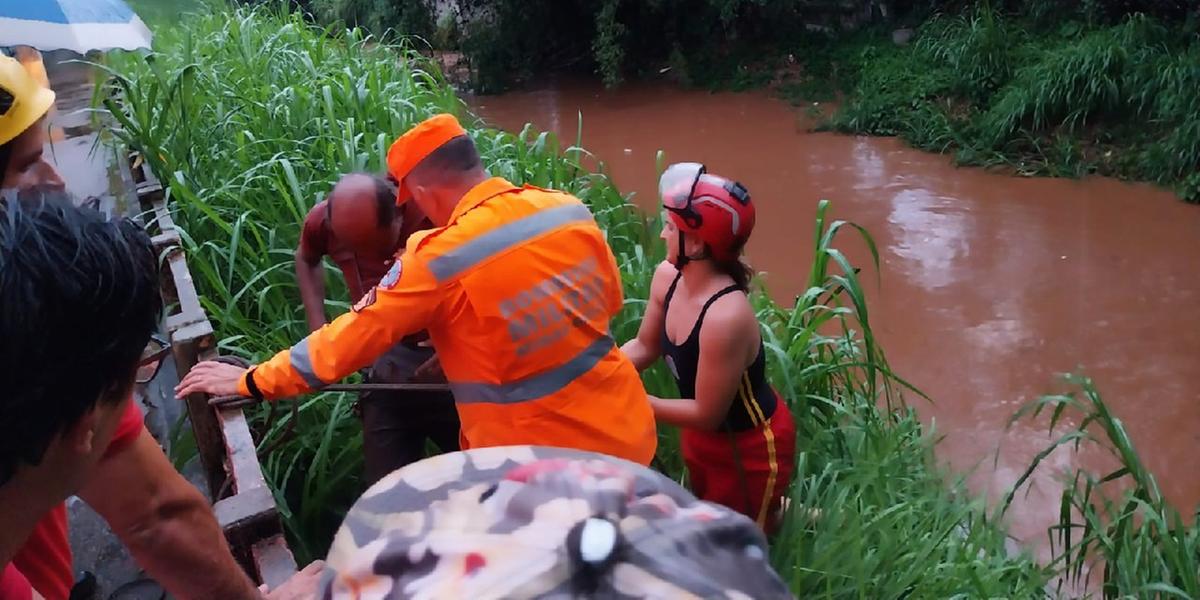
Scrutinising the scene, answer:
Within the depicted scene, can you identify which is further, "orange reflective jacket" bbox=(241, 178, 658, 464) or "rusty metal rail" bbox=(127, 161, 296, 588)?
"orange reflective jacket" bbox=(241, 178, 658, 464)

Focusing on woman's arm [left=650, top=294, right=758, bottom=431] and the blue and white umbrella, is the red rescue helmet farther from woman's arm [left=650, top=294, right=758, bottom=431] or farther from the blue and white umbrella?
the blue and white umbrella

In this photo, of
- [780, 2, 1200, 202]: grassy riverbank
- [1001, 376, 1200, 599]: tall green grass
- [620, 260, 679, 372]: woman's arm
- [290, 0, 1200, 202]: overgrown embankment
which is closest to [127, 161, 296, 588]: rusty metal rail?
[620, 260, 679, 372]: woman's arm

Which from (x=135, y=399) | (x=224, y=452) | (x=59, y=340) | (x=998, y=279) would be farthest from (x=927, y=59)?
(x=59, y=340)

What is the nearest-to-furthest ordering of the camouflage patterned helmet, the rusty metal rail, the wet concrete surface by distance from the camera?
the camouflage patterned helmet < the rusty metal rail < the wet concrete surface

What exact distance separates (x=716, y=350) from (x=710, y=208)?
1.06 ft

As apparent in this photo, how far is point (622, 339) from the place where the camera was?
10.2 ft

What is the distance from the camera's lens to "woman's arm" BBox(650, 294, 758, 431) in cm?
213

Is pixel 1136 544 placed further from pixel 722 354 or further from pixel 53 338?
pixel 53 338

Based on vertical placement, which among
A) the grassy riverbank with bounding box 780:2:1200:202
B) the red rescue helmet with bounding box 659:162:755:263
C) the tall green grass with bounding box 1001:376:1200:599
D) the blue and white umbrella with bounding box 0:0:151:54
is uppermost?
the blue and white umbrella with bounding box 0:0:151:54

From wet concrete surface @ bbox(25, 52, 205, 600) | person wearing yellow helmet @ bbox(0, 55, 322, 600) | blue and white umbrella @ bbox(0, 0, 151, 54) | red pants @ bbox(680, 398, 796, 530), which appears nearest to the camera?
person wearing yellow helmet @ bbox(0, 55, 322, 600)

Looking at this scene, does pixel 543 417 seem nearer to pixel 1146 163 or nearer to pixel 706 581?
pixel 706 581

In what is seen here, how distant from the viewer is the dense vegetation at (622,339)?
8.15 feet

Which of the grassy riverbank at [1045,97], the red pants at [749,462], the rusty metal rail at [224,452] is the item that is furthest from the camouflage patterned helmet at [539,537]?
the grassy riverbank at [1045,97]

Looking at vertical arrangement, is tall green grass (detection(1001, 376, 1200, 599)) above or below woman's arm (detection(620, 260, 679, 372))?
below
